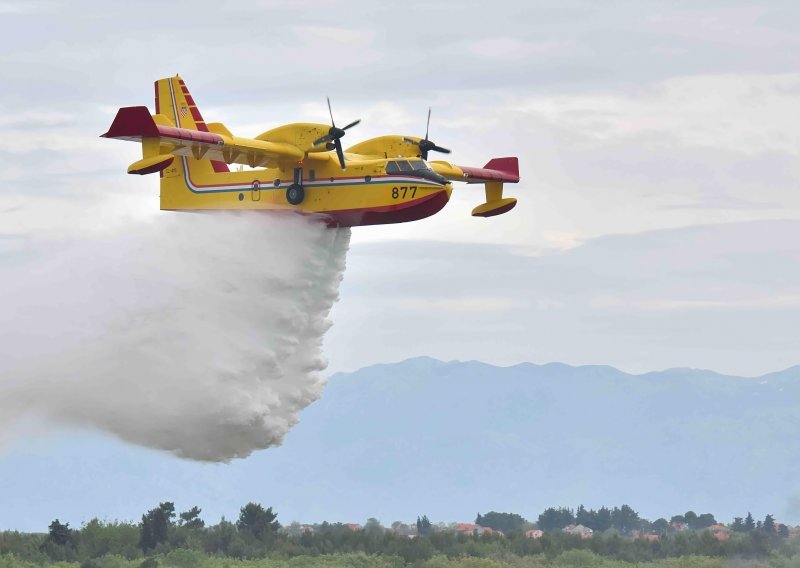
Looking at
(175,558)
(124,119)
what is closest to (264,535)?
(175,558)

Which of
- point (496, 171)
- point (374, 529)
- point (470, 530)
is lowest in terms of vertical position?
point (374, 529)

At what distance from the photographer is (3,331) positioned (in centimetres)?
4209

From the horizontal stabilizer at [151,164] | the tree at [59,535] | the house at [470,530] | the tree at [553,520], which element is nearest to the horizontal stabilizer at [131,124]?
the horizontal stabilizer at [151,164]

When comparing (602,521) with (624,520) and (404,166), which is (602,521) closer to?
(624,520)

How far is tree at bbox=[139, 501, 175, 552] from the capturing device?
92625 mm

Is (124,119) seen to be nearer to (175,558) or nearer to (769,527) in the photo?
(175,558)

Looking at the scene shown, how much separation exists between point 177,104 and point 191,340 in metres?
9.34

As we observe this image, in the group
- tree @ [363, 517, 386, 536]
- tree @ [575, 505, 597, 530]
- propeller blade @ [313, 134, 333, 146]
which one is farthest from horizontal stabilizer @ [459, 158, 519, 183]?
tree @ [575, 505, 597, 530]

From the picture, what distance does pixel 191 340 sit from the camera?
4150 cm

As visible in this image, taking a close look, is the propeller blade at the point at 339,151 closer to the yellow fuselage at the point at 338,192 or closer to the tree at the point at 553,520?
the yellow fuselage at the point at 338,192

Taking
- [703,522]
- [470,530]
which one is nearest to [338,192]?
[470,530]

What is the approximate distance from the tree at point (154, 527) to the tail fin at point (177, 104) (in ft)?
161

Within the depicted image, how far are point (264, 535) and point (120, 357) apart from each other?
201 ft

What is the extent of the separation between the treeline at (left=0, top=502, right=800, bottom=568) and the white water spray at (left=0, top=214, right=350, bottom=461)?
42657mm
